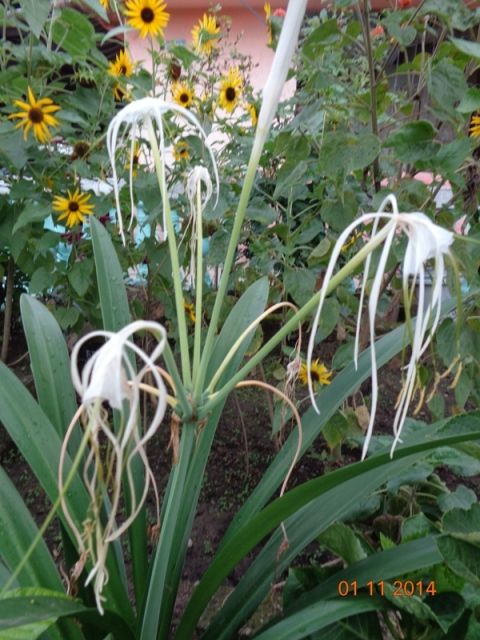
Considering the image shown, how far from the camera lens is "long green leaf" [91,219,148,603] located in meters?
0.71

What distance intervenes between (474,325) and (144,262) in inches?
27.4

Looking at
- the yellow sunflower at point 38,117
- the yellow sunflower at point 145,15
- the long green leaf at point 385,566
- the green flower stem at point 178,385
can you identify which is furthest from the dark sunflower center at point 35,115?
the long green leaf at point 385,566

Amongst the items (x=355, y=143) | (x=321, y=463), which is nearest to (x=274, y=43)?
(x=355, y=143)

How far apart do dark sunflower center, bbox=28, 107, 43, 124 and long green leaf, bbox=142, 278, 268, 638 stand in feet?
1.60

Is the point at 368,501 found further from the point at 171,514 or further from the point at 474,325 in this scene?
the point at 171,514

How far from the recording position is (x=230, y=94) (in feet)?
4.21

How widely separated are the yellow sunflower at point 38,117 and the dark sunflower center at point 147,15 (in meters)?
0.25

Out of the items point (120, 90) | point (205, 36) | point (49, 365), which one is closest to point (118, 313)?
point (49, 365)

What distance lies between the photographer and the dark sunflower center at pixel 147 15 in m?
1.06

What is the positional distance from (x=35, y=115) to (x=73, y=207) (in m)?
0.17

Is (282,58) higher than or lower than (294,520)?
higher

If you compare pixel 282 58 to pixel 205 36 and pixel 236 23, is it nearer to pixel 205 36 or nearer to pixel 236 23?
pixel 205 36

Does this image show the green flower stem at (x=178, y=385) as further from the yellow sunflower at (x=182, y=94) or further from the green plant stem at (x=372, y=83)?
the yellow sunflower at (x=182, y=94)

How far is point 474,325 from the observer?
81 centimetres
